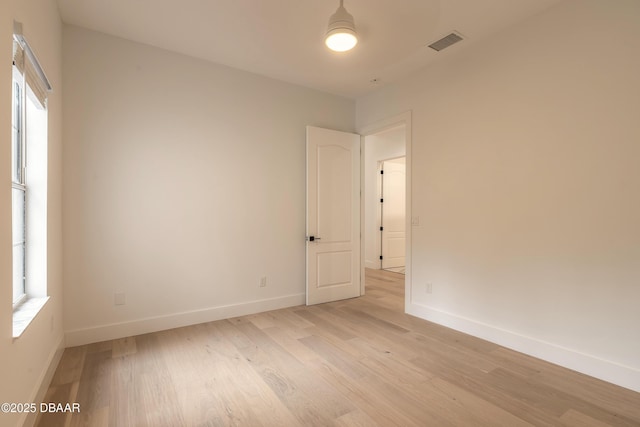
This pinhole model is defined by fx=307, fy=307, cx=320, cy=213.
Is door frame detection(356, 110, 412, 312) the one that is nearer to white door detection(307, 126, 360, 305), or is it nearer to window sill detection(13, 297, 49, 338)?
white door detection(307, 126, 360, 305)

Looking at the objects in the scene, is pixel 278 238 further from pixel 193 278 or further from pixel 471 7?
pixel 471 7

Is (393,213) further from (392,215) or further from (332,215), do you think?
(332,215)

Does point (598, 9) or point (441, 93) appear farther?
point (441, 93)

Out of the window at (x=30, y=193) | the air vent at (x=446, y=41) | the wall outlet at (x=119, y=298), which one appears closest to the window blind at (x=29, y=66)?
the window at (x=30, y=193)

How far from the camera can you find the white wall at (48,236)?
142 cm

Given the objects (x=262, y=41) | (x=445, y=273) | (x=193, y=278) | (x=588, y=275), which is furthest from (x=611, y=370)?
(x=262, y=41)

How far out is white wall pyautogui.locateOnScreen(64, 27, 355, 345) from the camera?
9.58 ft

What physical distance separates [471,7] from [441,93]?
3.29 feet

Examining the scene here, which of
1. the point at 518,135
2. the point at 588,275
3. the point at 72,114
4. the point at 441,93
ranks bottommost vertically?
the point at 588,275

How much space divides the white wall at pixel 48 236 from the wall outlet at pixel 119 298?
421 mm

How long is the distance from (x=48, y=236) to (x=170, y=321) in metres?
1.48

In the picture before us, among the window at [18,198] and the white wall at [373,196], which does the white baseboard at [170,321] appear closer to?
the window at [18,198]

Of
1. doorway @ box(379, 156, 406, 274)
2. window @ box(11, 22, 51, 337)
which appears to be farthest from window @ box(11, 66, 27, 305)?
doorway @ box(379, 156, 406, 274)

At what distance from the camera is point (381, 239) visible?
691 centimetres
